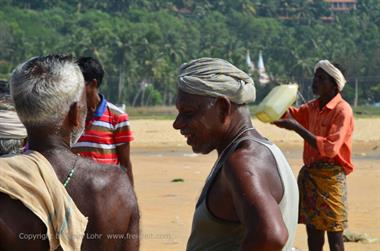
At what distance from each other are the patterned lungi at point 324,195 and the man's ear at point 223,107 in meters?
3.67

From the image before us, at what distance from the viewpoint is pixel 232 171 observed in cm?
343

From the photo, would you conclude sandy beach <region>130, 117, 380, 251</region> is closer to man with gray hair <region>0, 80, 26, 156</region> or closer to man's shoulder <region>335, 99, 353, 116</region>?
man's shoulder <region>335, 99, 353, 116</region>

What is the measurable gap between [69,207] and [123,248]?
263mm

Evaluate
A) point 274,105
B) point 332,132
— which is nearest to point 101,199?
point 274,105

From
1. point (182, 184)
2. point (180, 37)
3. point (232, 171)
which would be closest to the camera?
point (232, 171)

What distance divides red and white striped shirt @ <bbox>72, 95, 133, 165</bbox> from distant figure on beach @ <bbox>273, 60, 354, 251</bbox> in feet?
4.40

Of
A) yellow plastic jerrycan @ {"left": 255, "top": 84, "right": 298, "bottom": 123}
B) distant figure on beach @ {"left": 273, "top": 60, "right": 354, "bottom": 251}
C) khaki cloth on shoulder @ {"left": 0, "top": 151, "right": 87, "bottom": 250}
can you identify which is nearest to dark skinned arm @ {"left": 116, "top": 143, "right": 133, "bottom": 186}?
yellow plastic jerrycan @ {"left": 255, "top": 84, "right": 298, "bottom": 123}

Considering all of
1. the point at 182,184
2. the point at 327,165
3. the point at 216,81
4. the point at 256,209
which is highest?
the point at 216,81

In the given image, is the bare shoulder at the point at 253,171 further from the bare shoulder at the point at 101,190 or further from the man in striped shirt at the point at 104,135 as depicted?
the man in striped shirt at the point at 104,135

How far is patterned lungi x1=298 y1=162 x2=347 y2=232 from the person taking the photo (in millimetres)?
7246

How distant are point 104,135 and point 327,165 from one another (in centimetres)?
165

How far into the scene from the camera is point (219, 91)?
11.9 feet

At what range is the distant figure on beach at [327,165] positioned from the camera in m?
7.17

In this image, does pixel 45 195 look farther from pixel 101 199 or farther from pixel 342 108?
pixel 342 108
